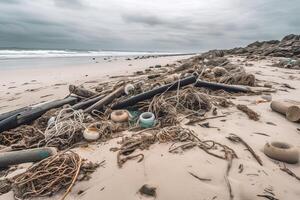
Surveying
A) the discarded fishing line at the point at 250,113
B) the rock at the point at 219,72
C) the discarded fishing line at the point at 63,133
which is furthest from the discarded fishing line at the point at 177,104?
the rock at the point at 219,72

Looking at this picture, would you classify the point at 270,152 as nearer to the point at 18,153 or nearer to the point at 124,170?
the point at 124,170

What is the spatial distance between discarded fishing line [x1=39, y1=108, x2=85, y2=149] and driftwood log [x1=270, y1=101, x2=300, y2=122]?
125 inches

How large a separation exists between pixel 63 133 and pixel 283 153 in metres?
2.85

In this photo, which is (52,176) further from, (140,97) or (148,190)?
(140,97)

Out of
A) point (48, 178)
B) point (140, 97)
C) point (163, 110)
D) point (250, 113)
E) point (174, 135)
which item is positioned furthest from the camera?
point (140, 97)

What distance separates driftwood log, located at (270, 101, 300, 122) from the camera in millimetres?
3695

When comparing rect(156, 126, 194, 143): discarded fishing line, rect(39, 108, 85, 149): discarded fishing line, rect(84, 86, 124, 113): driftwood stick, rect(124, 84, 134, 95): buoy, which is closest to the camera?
rect(156, 126, 194, 143): discarded fishing line

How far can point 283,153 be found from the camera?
2590mm

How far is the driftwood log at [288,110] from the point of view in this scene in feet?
12.1

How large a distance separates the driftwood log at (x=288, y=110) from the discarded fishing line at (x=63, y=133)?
125 inches

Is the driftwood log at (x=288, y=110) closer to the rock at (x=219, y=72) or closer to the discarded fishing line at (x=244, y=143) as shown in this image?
the discarded fishing line at (x=244, y=143)

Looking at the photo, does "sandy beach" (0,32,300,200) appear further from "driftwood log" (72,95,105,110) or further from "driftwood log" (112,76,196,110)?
"driftwood log" (72,95,105,110)

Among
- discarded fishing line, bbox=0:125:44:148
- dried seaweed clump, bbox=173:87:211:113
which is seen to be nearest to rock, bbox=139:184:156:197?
discarded fishing line, bbox=0:125:44:148

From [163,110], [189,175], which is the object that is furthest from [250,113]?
[189,175]
